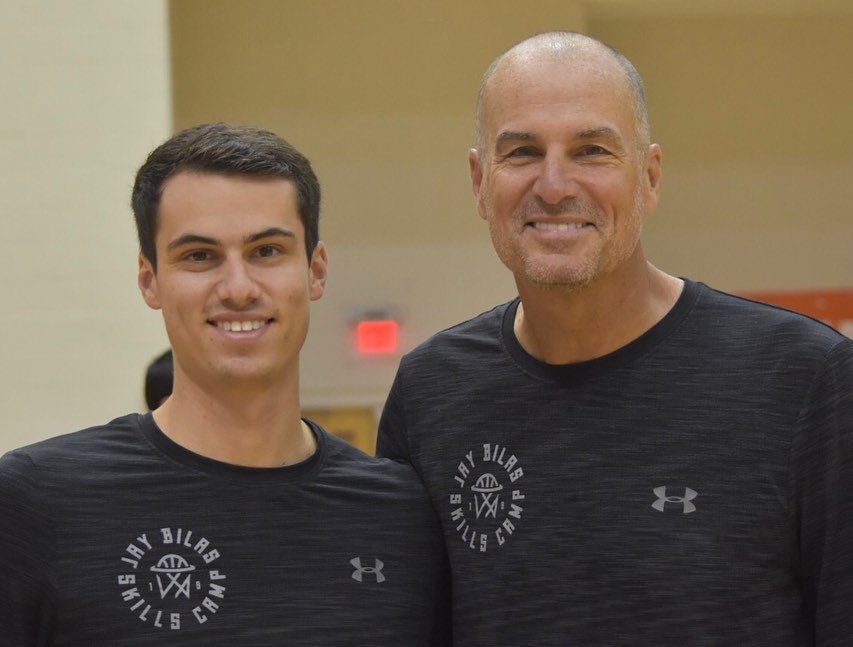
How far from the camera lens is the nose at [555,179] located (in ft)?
7.50

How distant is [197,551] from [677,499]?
2.73 ft

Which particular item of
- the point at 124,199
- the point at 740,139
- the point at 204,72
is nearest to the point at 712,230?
the point at 740,139

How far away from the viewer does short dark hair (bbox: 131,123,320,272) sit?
2438 millimetres

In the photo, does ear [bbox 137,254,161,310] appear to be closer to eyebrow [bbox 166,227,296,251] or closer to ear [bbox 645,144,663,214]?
eyebrow [bbox 166,227,296,251]

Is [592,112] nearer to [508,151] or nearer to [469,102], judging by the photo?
[508,151]

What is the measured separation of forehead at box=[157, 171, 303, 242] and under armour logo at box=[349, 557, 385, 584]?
0.62 metres

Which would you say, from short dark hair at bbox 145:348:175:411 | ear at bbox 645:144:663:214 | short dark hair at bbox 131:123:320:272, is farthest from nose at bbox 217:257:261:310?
short dark hair at bbox 145:348:175:411

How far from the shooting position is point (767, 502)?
2.21 m

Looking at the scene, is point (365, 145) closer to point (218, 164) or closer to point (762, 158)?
point (762, 158)

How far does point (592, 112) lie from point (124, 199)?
123 inches

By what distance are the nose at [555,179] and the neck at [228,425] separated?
629 millimetres

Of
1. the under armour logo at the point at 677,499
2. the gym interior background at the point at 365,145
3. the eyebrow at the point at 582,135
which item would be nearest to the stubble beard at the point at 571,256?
the eyebrow at the point at 582,135

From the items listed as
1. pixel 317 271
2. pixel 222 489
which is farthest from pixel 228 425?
pixel 317 271

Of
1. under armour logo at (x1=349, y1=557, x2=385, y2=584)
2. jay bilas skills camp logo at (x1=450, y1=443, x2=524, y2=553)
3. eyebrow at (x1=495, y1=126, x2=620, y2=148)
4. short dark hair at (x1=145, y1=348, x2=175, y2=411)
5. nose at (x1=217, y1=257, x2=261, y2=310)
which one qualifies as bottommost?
under armour logo at (x1=349, y1=557, x2=385, y2=584)
